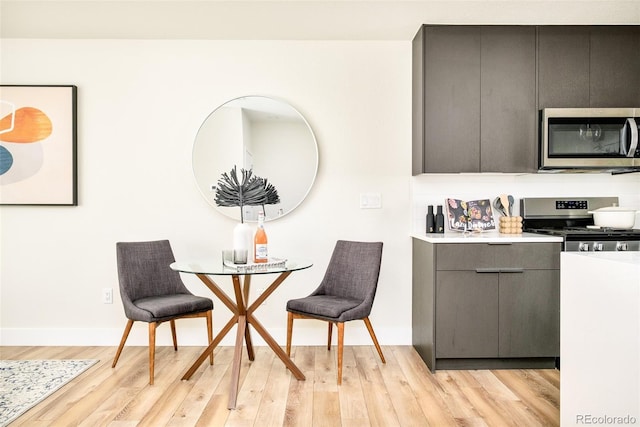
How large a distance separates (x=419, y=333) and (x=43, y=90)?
135 inches

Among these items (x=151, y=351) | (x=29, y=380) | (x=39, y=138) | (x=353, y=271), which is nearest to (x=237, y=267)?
(x=151, y=351)

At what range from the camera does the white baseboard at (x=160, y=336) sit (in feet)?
12.0

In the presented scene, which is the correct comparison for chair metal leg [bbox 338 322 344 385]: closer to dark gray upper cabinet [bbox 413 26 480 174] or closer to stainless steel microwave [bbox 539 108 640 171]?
dark gray upper cabinet [bbox 413 26 480 174]

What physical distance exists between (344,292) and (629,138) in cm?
225

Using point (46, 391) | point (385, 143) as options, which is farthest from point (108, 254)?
point (385, 143)

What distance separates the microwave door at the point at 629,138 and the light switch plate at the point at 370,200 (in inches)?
68.1

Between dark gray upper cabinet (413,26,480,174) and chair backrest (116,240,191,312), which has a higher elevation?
dark gray upper cabinet (413,26,480,174)

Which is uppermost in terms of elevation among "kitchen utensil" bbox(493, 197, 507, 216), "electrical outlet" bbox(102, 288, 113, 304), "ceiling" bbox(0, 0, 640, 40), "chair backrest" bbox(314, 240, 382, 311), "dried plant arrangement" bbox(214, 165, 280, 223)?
"ceiling" bbox(0, 0, 640, 40)

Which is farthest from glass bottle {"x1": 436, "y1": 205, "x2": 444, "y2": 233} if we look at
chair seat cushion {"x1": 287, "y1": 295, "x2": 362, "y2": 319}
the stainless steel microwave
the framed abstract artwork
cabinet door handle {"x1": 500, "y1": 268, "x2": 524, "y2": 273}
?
the framed abstract artwork

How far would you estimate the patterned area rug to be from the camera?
8.21 feet

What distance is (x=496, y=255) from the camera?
3.07m

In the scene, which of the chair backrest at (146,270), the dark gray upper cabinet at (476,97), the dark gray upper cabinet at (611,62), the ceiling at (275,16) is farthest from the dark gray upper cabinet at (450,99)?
→ the chair backrest at (146,270)

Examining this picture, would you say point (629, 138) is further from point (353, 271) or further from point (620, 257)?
point (353, 271)

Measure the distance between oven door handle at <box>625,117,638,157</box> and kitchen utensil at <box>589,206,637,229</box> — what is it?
0.39 m
